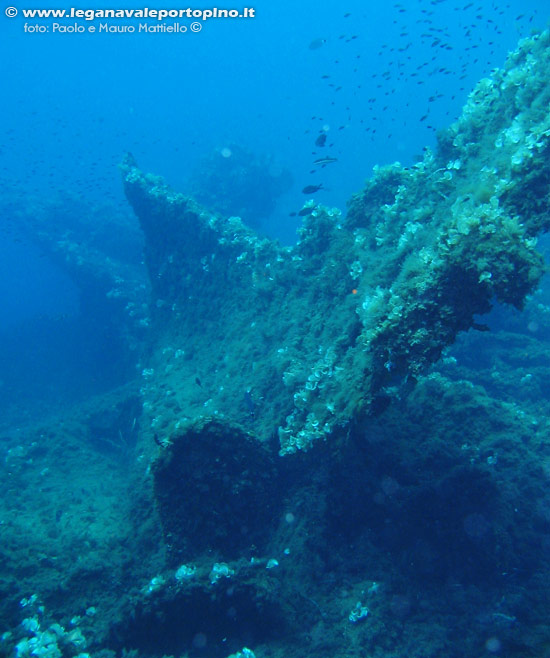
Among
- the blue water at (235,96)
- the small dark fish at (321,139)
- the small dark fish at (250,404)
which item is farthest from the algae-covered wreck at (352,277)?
the blue water at (235,96)

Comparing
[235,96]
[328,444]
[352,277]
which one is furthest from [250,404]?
[235,96]

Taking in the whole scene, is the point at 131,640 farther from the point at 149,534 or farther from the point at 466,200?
the point at 466,200

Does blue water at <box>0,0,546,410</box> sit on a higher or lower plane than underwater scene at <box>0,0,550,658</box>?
higher

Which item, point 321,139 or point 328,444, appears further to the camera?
point 321,139

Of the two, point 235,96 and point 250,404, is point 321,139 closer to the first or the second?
point 250,404

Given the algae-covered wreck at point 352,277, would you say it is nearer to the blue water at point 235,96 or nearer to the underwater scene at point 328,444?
the underwater scene at point 328,444

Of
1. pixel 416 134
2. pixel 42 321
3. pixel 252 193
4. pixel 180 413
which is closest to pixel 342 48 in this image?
pixel 416 134

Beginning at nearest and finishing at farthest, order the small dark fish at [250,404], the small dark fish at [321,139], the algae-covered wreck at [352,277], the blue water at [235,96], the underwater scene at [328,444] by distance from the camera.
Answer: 1. the algae-covered wreck at [352,277]
2. the underwater scene at [328,444]
3. the small dark fish at [250,404]
4. the small dark fish at [321,139]
5. the blue water at [235,96]

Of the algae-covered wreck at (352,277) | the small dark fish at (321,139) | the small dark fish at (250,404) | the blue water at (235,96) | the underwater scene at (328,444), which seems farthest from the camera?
the blue water at (235,96)

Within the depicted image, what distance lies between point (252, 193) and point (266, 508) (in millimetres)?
26603

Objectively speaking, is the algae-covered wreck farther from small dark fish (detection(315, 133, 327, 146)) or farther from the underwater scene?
small dark fish (detection(315, 133, 327, 146))

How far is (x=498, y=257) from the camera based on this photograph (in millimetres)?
3369

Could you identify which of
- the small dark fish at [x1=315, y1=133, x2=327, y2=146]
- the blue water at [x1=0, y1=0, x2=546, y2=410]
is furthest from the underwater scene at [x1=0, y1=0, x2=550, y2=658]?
the blue water at [x1=0, y1=0, x2=546, y2=410]

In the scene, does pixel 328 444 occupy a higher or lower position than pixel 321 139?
lower
